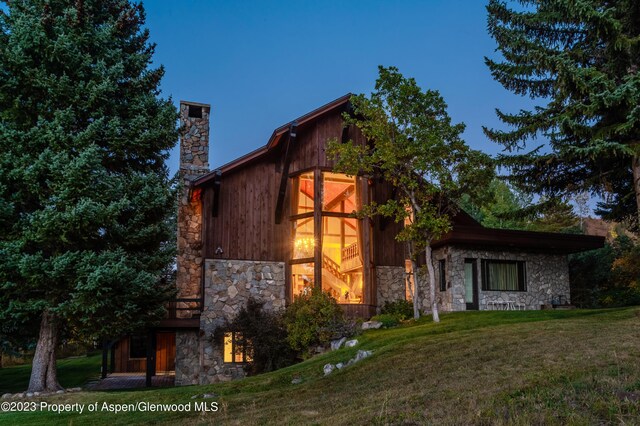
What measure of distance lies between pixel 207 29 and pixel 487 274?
14521 cm

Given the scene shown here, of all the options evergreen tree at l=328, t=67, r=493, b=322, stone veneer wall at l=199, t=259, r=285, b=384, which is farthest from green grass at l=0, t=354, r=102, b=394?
evergreen tree at l=328, t=67, r=493, b=322

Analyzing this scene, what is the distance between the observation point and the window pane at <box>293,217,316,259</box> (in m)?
19.0

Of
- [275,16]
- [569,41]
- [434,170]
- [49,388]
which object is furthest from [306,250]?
[275,16]

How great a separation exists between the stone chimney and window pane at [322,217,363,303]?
4.42 metres

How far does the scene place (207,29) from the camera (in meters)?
150

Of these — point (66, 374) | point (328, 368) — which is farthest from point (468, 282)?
point (66, 374)

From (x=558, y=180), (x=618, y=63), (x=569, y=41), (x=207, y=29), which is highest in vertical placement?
(x=207, y=29)

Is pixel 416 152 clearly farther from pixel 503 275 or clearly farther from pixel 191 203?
pixel 191 203

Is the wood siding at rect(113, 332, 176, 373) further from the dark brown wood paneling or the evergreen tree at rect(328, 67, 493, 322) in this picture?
the evergreen tree at rect(328, 67, 493, 322)

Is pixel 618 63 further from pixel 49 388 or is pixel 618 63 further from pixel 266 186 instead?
pixel 49 388

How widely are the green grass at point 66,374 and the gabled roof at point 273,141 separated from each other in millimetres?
8557

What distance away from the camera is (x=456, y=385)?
7.35m

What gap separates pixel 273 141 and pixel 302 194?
2688 mm

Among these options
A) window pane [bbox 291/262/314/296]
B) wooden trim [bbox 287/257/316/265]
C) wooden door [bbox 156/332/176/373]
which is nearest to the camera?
wooden trim [bbox 287/257/316/265]
